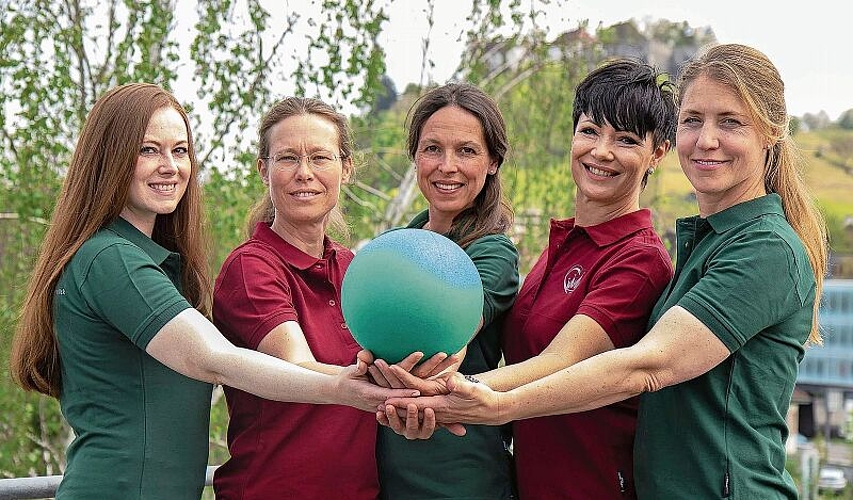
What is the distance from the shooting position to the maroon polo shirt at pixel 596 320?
10.1ft

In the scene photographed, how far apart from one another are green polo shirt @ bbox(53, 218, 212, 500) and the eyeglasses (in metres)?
0.54

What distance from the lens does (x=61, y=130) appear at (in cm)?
706

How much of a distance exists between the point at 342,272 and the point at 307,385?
2.03 ft

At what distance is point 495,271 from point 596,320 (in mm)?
425

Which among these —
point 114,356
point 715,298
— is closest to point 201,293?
point 114,356

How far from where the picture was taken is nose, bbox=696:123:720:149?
292 cm

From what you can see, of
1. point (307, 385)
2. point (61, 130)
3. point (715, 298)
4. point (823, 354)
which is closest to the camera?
point (715, 298)

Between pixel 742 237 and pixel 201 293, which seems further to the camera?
pixel 201 293

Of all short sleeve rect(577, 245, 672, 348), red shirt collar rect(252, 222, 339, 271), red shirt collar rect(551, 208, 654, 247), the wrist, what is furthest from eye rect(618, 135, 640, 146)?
red shirt collar rect(252, 222, 339, 271)

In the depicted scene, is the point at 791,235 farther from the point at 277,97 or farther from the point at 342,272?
the point at 277,97

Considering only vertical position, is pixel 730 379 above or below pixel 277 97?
below

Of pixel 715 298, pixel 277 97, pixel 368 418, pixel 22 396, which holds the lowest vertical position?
pixel 22 396

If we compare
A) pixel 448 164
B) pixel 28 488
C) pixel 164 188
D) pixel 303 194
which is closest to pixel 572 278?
pixel 448 164

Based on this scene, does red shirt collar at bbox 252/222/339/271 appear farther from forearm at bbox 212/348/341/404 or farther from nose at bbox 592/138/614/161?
nose at bbox 592/138/614/161
